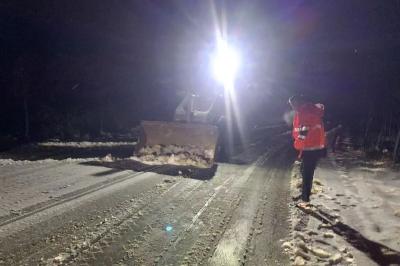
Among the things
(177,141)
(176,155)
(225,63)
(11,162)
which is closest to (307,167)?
(176,155)

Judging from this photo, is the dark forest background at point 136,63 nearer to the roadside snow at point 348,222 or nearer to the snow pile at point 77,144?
the snow pile at point 77,144

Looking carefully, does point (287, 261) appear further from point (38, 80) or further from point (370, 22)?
point (370, 22)

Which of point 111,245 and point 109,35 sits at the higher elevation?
point 109,35

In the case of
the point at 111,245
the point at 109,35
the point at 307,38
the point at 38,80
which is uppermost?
the point at 307,38

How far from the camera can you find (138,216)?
5535 mm

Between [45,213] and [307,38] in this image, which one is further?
[307,38]

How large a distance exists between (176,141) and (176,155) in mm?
604

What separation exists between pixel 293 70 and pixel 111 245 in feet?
152

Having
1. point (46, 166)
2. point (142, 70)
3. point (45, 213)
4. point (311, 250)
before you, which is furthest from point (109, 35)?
point (311, 250)

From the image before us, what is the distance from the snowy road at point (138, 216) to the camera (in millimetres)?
4262

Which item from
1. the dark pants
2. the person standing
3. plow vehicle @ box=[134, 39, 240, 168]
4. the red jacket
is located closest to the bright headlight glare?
plow vehicle @ box=[134, 39, 240, 168]

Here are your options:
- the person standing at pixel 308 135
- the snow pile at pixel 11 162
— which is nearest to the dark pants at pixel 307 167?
the person standing at pixel 308 135

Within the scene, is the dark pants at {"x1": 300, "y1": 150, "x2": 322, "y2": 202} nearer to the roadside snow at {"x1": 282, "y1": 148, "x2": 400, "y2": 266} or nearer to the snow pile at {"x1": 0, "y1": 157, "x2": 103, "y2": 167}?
the roadside snow at {"x1": 282, "y1": 148, "x2": 400, "y2": 266}

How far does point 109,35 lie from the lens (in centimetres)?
2303
